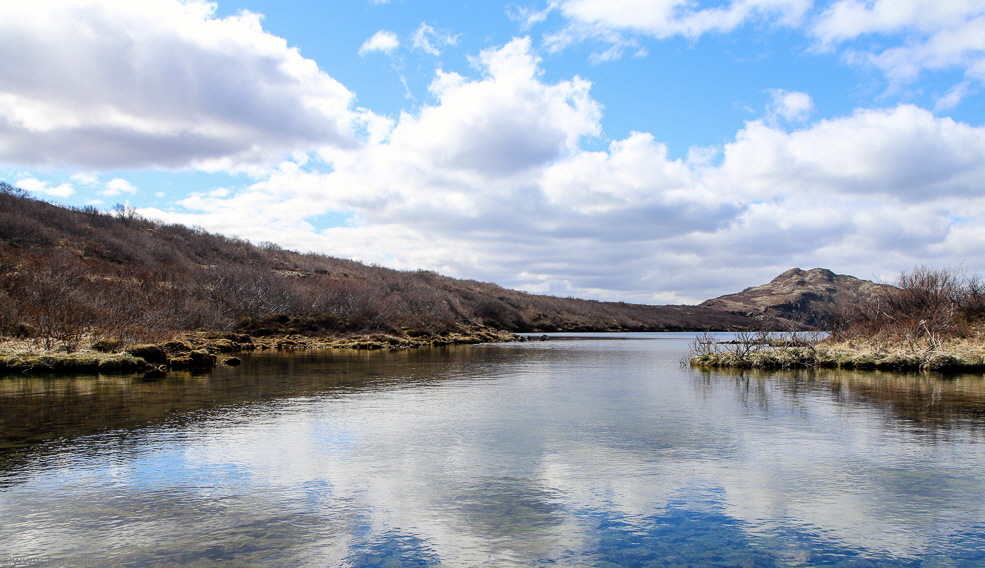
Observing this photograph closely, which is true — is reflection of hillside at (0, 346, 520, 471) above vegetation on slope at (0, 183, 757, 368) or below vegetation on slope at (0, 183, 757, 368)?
below

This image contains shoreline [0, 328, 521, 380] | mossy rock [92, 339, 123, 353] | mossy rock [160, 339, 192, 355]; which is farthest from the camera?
mossy rock [160, 339, 192, 355]

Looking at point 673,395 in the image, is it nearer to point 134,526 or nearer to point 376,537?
point 376,537

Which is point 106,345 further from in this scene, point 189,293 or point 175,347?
point 189,293

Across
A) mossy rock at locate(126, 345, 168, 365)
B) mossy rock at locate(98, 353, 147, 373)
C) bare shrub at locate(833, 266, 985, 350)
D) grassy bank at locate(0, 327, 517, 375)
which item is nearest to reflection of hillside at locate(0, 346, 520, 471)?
grassy bank at locate(0, 327, 517, 375)

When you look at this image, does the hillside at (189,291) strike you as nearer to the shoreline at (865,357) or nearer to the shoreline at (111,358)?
the shoreline at (111,358)

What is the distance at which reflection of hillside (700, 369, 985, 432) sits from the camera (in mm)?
17130

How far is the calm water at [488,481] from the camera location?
764 centimetres

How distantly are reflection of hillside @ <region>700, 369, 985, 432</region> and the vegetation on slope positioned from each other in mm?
31261

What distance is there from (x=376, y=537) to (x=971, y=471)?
10.4m

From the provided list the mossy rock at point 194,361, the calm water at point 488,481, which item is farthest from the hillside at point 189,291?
the calm water at point 488,481

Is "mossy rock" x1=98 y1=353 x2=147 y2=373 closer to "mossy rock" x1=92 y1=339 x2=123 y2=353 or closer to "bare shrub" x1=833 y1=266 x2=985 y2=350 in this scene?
"mossy rock" x1=92 y1=339 x2=123 y2=353

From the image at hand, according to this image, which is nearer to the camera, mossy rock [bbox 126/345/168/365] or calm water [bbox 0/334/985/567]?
calm water [bbox 0/334/985/567]

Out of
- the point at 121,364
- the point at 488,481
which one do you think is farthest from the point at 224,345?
the point at 488,481

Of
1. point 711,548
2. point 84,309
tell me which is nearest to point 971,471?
point 711,548
